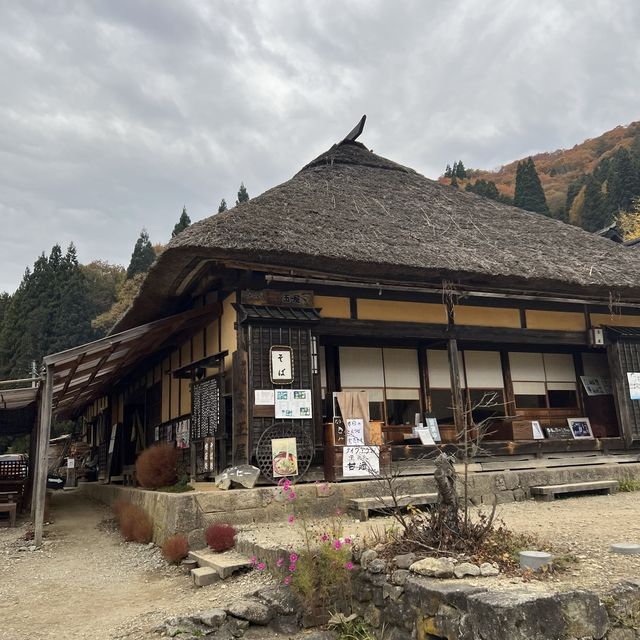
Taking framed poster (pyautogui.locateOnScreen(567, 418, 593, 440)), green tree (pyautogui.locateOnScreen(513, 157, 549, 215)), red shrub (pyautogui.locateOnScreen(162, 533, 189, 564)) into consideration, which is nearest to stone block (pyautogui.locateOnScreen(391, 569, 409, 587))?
red shrub (pyautogui.locateOnScreen(162, 533, 189, 564))

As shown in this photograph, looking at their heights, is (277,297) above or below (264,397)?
above

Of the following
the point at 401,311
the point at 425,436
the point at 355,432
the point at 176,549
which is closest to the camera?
the point at 176,549

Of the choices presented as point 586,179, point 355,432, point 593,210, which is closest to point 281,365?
point 355,432

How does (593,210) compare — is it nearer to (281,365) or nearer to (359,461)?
(359,461)

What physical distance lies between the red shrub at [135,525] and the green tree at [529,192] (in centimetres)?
3317

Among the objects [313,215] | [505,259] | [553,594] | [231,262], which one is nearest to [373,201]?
[313,215]

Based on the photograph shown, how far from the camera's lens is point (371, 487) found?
7727mm

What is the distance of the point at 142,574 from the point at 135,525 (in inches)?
64.1

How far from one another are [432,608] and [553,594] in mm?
801

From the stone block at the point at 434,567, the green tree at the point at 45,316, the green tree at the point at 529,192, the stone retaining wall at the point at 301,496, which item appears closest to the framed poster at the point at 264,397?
the stone retaining wall at the point at 301,496

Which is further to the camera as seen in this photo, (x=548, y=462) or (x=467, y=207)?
(x=467, y=207)

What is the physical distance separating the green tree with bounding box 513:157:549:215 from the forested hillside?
0.44 m

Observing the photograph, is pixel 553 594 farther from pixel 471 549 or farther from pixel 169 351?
pixel 169 351

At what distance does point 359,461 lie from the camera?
8156 millimetres
